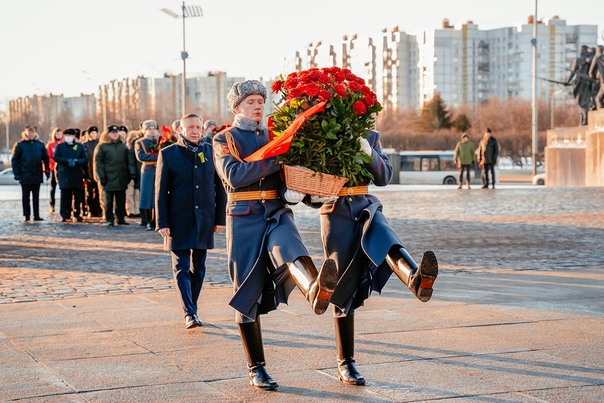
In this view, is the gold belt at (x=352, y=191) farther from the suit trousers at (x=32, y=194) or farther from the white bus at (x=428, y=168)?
the white bus at (x=428, y=168)

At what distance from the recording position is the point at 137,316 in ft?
28.8

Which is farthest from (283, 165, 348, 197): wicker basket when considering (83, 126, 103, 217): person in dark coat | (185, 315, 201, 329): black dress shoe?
(83, 126, 103, 217): person in dark coat

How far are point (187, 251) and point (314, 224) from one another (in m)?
10.2

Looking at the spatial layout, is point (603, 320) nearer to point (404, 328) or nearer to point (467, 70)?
point (404, 328)

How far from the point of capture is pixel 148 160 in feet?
56.2

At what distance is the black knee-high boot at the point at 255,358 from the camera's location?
610 cm

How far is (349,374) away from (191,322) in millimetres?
2346

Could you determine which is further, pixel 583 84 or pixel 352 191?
pixel 583 84

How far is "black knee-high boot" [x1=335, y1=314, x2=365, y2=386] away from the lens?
6.21 m

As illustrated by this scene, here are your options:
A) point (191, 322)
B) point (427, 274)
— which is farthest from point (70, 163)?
point (427, 274)

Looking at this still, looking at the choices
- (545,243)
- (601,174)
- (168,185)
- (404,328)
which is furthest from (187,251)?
(601,174)

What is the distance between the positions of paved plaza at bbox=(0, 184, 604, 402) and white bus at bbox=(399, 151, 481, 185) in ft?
156

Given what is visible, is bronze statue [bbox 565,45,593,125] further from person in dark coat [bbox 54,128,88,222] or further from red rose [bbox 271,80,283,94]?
red rose [bbox 271,80,283,94]

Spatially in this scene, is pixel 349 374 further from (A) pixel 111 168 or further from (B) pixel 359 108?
(A) pixel 111 168
